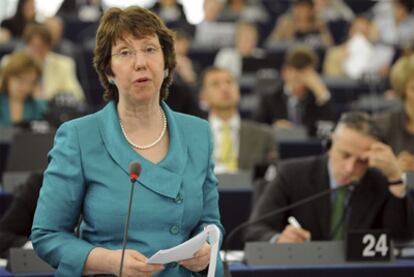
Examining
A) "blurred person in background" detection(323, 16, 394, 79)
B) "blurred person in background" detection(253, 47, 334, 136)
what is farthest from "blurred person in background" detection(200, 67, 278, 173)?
"blurred person in background" detection(323, 16, 394, 79)

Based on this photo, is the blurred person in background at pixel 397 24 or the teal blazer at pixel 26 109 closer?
the teal blazer at pixel 26 109

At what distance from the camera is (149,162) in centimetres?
281

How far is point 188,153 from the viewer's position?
113 inches

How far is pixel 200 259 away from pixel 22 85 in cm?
477

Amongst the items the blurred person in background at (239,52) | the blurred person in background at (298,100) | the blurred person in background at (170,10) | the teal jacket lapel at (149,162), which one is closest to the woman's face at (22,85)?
the blurred person in background at (298,100)

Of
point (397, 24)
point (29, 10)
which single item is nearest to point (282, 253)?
point (29, 10)

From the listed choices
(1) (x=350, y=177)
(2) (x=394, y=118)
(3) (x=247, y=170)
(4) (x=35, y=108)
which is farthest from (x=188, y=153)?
(4) (x=35, y=108)

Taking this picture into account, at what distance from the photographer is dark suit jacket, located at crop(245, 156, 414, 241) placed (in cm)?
445

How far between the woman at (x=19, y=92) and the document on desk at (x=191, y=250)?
449 centimetres

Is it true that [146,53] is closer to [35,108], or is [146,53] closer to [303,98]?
[35,108]

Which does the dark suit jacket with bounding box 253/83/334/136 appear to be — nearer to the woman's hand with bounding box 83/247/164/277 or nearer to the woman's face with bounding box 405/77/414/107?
the woman's face with bounding box 405/77/414/107

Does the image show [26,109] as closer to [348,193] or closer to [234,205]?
[234,205]

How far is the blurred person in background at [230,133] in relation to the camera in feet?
22.3

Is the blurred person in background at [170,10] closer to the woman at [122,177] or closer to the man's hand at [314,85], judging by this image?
the man's hand at [314,85]
